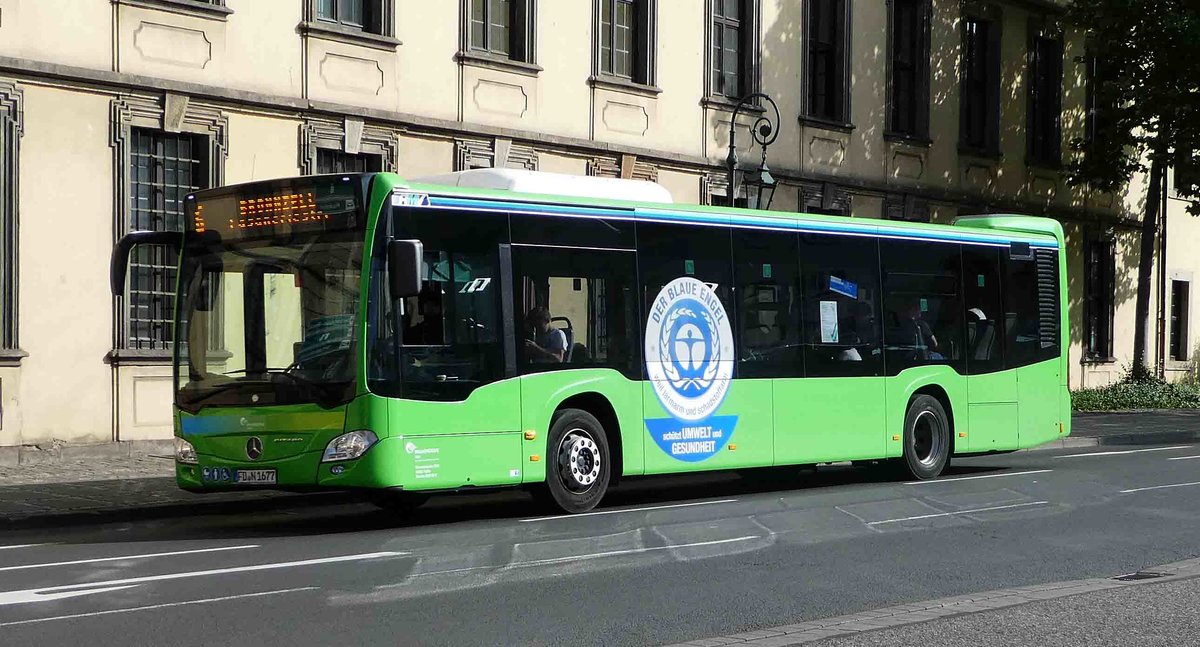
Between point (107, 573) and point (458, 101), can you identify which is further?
point (458, 101)

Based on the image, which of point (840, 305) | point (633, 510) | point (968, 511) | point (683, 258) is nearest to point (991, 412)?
point (840, 305)

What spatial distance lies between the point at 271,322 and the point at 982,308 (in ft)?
30.6

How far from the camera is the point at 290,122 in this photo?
21.6m

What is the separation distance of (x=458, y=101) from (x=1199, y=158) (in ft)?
58.3

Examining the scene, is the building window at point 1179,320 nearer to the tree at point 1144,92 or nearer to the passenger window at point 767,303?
the tree at point 1144,92

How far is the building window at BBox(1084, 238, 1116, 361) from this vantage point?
38.4m

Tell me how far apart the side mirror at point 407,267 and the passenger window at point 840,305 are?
5483 mm

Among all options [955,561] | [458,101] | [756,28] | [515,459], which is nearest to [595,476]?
[515,459]

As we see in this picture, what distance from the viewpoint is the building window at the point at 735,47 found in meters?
28.9

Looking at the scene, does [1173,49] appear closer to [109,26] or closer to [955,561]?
[109,26]

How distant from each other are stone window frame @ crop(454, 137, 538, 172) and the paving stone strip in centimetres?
1509

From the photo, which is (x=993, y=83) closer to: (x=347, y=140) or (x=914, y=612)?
(x=347, y=140)

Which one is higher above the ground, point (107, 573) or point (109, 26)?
point (109, 26)

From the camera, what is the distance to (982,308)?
762 inches
